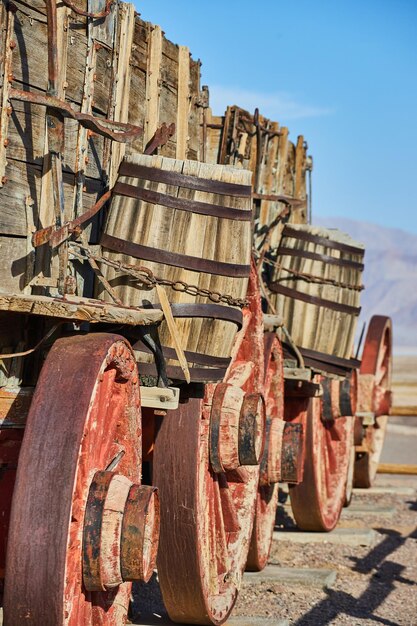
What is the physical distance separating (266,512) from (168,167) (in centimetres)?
239

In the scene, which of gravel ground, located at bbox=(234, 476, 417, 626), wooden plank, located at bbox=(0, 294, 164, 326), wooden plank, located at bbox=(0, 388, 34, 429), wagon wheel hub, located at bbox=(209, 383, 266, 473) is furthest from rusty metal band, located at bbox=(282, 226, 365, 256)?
wooden plank, located at bbox=(0, 388, 34, 429)

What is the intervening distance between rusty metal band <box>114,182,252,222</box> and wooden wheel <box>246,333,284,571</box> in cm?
155

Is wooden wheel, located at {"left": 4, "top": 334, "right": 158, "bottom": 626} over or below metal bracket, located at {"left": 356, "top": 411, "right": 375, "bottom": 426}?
over

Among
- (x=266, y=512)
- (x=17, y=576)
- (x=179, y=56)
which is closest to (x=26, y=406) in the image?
(x=17, y=576)

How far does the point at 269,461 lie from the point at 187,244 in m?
1.86

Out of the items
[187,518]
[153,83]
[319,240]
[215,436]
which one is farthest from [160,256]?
[319,240]

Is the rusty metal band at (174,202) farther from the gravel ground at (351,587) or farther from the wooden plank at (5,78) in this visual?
the gravel ground at (351,587)

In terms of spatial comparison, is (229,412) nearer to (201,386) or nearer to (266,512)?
(201,386)

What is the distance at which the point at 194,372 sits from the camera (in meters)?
3.90

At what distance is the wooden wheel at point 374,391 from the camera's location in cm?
806

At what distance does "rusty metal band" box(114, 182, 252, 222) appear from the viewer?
3.83m

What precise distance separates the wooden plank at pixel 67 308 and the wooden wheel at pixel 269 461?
7.18 feet

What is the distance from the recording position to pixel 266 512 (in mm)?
5637

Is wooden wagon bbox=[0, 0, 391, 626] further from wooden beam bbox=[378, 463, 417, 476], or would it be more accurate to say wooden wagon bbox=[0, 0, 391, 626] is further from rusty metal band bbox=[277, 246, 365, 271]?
wooden beam bbox=[378, 463, 417, 476]
